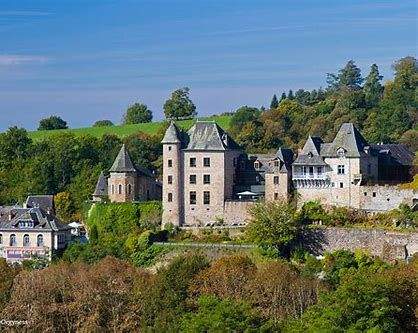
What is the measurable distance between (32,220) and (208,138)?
11.8 meters

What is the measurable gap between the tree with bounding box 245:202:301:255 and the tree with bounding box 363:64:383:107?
3626 centimetres

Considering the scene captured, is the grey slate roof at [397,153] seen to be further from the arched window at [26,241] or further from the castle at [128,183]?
the arched window at [26,241]

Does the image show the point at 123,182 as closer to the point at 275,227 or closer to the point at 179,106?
the point at 275,227

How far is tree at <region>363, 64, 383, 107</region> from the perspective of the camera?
103488 mm

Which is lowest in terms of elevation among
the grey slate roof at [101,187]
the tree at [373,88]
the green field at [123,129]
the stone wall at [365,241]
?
the stone wall at [365,241]

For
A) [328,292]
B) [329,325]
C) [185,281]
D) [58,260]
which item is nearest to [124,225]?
[58,260]

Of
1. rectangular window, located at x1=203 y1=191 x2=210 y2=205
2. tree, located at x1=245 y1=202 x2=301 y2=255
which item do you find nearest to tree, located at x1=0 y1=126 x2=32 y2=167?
rectangular window, located at x1=203 y1=191 x2=210 y2=205

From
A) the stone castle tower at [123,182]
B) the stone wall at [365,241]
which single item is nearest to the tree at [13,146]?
the stone castle tower at [123,182]

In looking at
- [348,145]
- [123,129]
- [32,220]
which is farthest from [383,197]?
[123,129]

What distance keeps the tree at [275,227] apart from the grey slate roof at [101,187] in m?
16.3

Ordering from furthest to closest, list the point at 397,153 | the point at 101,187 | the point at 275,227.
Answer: the point at 101,187
the point at 397,153
the point at 275,227

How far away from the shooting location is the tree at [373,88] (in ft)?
340

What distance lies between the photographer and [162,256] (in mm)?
69625

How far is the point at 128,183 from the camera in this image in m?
76.0
